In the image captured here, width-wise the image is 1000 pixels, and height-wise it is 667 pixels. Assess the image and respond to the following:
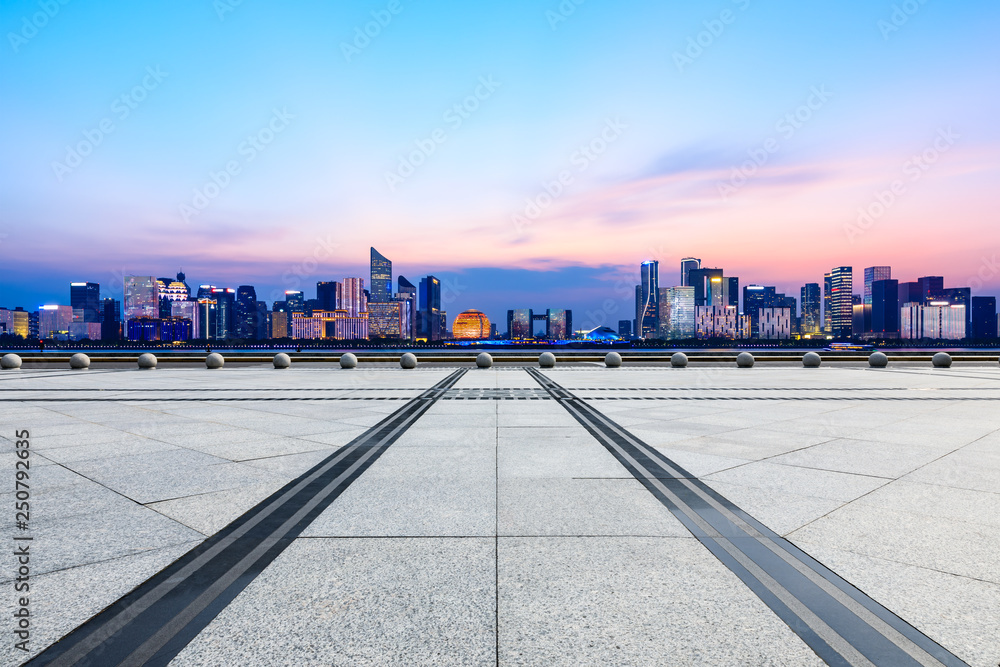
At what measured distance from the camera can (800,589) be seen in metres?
3.94

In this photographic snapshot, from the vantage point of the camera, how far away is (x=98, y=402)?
14.6 meters

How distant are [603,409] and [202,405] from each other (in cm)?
1082

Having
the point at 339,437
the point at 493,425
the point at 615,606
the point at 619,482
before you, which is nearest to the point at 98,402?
the point at 339,437

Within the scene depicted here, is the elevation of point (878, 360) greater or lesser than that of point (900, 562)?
greater

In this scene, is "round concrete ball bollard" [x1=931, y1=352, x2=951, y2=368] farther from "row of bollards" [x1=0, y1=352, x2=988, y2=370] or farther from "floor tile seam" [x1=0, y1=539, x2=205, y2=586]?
"floor tile seam" [x1=0, y1=539, x2=205, y2=586]

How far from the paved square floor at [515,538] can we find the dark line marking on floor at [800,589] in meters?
0.02

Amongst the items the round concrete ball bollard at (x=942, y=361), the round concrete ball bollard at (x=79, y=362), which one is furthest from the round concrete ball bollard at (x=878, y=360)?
the round concrete ball bollard at (x=79, y=362)

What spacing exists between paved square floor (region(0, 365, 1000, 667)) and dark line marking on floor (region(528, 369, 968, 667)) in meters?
0.02

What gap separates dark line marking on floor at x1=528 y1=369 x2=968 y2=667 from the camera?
319cm

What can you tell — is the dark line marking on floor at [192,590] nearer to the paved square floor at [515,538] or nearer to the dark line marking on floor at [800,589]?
the paved square floor at [515,538]

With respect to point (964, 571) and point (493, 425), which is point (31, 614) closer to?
point (964, 571)

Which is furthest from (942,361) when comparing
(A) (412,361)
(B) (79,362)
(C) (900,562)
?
(B) (79,362)

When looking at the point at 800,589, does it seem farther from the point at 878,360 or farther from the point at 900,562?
the point at 878,360

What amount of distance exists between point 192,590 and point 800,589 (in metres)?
4.68
